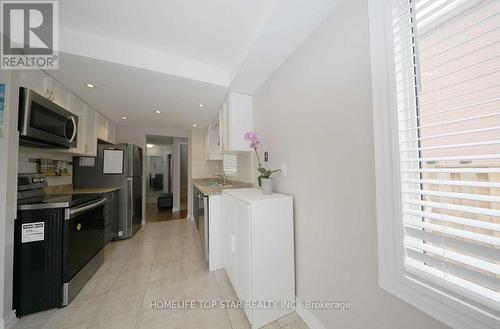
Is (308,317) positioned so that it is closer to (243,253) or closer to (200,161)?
(243,253)

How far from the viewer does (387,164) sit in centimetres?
83

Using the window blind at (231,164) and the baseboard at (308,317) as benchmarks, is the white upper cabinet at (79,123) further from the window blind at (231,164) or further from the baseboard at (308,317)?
the baseboard at (308,317)

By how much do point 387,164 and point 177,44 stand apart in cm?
202

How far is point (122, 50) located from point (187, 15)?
80 centimetres

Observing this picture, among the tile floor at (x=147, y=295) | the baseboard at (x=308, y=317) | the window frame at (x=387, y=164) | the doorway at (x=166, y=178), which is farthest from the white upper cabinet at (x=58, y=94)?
the baseboard at (x=308, y=317)

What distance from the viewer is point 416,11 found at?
73 cm

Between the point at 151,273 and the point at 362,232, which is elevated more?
the point at 362,232

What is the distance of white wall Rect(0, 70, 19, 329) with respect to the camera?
1.26 metres

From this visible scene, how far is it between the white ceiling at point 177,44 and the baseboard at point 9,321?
217 centimetres

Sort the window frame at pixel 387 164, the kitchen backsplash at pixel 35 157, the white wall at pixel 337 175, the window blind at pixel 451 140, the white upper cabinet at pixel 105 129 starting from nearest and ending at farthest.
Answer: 1. the window blind at pixel 451 140
2. the window frame at pixel 387 164
3. the white wall at pixel 337 175
4. the kitchen backsplash at pixel 35 157
5. the white upper cabinet at pixel 105 129

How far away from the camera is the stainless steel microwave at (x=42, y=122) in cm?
140

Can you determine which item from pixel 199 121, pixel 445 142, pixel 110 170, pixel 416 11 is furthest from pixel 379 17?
pixel 110 170

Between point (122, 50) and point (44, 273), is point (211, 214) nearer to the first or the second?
point (44, 273)

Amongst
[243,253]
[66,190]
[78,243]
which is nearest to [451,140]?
[243,253]
